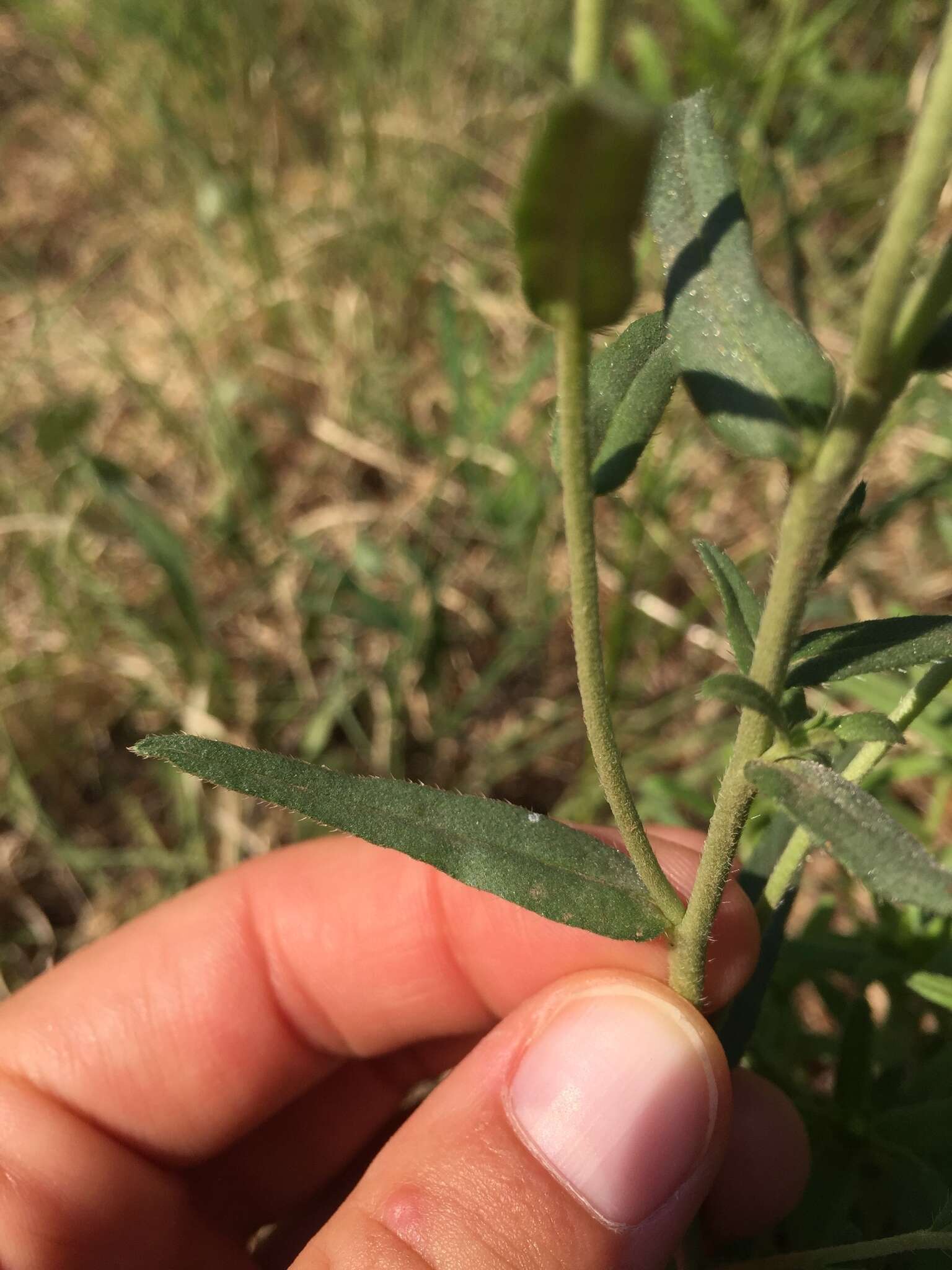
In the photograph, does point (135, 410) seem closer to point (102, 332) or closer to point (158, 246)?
point (102, 332)

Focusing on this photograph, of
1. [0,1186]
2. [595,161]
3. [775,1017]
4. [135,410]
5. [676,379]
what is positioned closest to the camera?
[595,161]

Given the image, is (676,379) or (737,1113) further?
(737,1113)

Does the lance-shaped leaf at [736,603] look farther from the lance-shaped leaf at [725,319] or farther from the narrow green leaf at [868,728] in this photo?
the lance-shaped leaf at [725,319]

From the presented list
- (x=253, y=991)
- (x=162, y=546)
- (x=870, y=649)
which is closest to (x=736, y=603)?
(x=870, y=649)

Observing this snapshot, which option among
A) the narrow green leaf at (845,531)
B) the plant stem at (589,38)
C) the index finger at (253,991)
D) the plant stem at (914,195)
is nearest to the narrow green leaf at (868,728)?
the narrow green leaf at (845,531)

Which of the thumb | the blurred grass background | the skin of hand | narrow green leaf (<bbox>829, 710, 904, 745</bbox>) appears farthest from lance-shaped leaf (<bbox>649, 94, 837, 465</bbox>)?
the blurred grass background

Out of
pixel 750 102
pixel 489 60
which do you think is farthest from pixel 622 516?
pixel 489 60

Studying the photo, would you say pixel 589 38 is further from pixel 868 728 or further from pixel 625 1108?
pixel 625 1108
